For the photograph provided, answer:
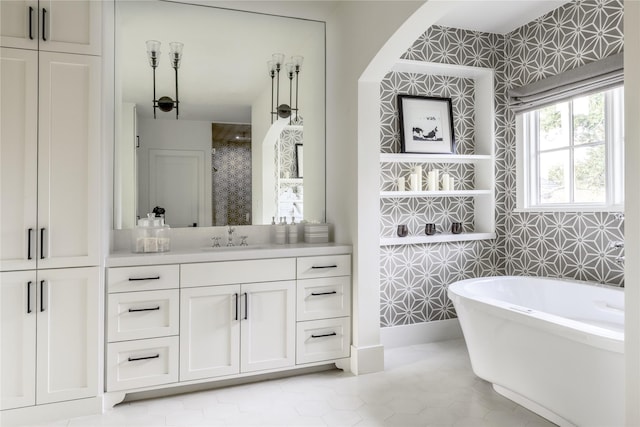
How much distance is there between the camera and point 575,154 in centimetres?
328

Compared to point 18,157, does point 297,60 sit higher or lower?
higher

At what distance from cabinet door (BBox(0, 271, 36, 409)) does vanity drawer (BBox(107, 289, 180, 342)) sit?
15.4 inches

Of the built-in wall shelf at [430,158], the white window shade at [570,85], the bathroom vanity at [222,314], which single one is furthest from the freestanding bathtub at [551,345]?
the white window shade at [570,85]

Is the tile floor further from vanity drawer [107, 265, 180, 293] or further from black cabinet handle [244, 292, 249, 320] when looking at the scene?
vanity drawer [107, 265, 180, 293]

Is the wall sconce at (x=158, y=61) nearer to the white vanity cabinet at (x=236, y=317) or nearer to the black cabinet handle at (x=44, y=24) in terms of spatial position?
the black cabinet handle at (x=44, y=24)

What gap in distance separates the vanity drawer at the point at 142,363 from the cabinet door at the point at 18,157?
70 centimetres

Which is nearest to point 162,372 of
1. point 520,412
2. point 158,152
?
point 158,152

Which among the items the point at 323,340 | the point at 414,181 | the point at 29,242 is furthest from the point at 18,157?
the point at 414,181

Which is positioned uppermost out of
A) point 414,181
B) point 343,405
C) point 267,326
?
point 414,181

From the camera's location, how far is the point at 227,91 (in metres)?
3.16

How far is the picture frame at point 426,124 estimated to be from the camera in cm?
355

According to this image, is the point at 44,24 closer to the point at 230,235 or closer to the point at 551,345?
the point at 230,235

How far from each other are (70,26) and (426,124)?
2.71 meters

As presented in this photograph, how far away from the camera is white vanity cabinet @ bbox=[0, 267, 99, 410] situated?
2209mm
